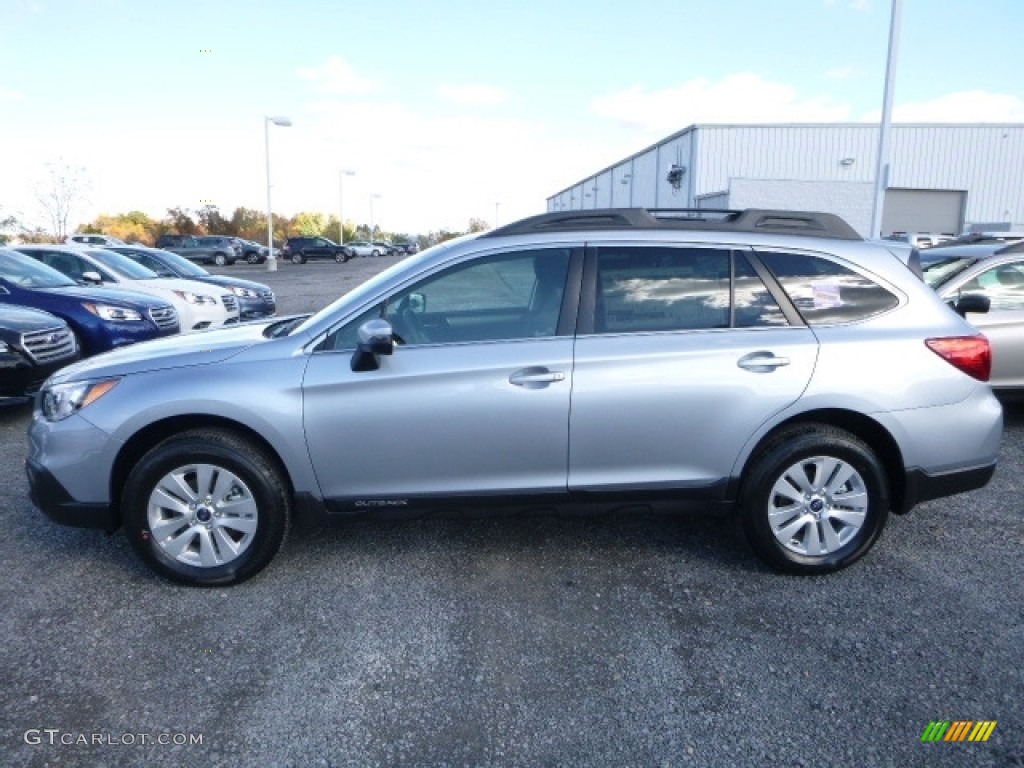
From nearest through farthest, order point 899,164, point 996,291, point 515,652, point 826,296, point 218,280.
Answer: point 515,652, point 826,296, point 996,291, point 218,280, point 899,164

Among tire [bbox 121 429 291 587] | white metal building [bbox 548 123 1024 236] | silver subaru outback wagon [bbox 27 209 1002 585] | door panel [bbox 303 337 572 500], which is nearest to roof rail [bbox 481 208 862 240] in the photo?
silver subaru outback wagon [bbox 27 209 1002 585]

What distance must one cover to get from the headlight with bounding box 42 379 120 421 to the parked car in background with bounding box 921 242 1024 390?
5.85 meters

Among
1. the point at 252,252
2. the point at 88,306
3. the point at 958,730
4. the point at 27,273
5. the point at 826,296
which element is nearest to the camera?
the point at 958,730

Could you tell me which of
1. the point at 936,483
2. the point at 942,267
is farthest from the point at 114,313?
the point at 942,267

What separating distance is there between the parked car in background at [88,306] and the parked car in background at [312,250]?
148 ft

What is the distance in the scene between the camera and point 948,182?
37031 mm

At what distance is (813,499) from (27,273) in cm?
915

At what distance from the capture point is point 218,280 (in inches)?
559

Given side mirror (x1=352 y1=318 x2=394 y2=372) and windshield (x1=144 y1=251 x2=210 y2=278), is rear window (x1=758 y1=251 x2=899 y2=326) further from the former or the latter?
windshield (x1=144 y1=251 x2=210 y2=278)

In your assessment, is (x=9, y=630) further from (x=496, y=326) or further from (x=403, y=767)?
(x=496, y=326)

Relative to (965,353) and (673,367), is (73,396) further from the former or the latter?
(965,353)

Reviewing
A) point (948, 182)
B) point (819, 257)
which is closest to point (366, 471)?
point (819, 257)

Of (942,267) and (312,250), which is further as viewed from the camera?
(312,250)

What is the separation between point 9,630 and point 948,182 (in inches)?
1676
